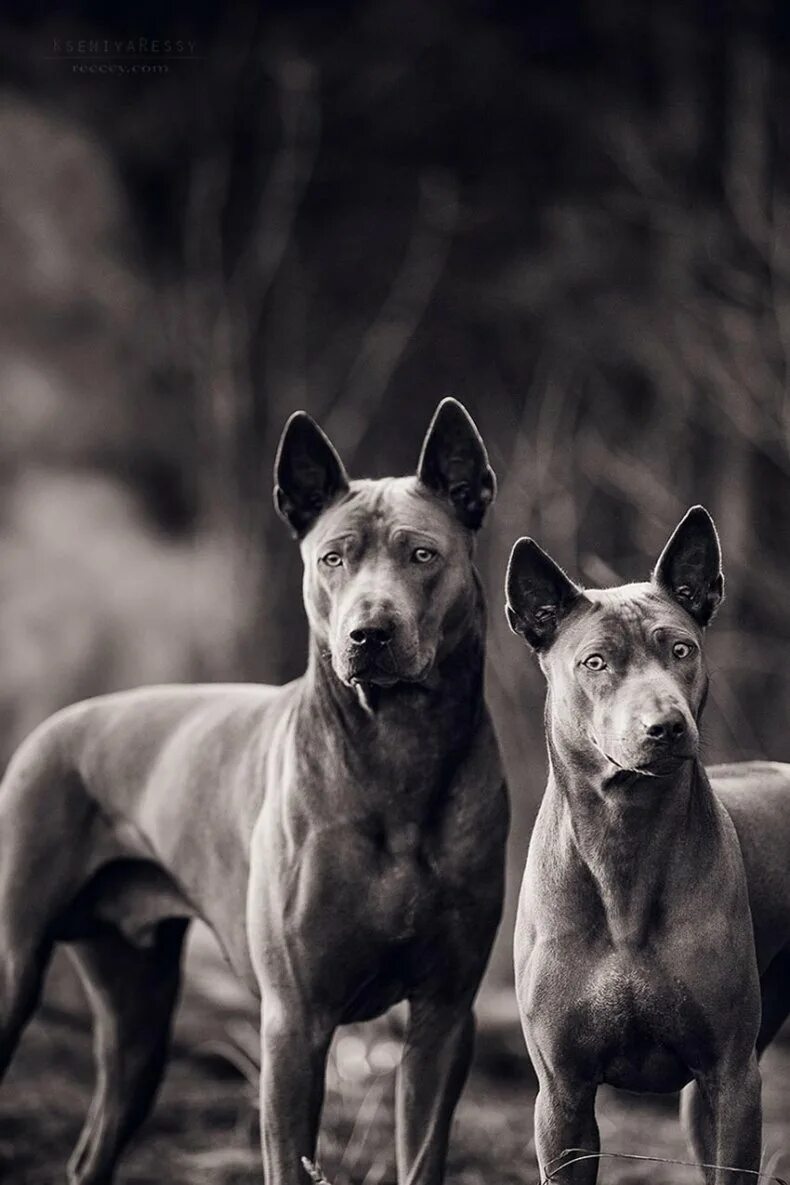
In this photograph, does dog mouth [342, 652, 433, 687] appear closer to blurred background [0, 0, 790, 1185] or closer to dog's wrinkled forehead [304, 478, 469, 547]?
dog's wrinkled forehead [304, 478, 469, 547]

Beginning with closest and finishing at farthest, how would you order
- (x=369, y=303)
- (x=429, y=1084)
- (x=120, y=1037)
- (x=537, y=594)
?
(x=537, y=594)
(x=429, y=1084)
(x=120, y=1037)
(x=369, y=303)

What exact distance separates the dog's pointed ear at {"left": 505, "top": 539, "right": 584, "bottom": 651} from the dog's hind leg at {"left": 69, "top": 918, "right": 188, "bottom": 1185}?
1995 millimetres

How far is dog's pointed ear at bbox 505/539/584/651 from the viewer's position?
10.1 ft

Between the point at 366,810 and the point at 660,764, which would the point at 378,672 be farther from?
the point at 660,764

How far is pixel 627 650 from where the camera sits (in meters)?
2.93

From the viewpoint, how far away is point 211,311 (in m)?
7.95

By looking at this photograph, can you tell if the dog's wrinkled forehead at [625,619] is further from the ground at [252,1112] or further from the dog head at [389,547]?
the ground at [252,1112]

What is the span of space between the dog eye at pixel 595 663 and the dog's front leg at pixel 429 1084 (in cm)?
114

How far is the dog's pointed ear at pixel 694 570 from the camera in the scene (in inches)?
122

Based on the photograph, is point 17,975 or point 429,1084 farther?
point 17,975

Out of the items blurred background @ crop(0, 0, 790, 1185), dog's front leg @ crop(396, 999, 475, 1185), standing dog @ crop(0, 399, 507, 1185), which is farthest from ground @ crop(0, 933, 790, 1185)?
standing dog @ crop(0, 399, 507, 1185)

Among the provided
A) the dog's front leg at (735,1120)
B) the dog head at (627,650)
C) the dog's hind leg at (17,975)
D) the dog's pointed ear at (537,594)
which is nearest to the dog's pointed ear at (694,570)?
the dog head at (627,650)

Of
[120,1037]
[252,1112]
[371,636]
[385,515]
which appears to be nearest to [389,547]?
[385,515]

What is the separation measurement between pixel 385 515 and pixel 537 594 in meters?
0.59
